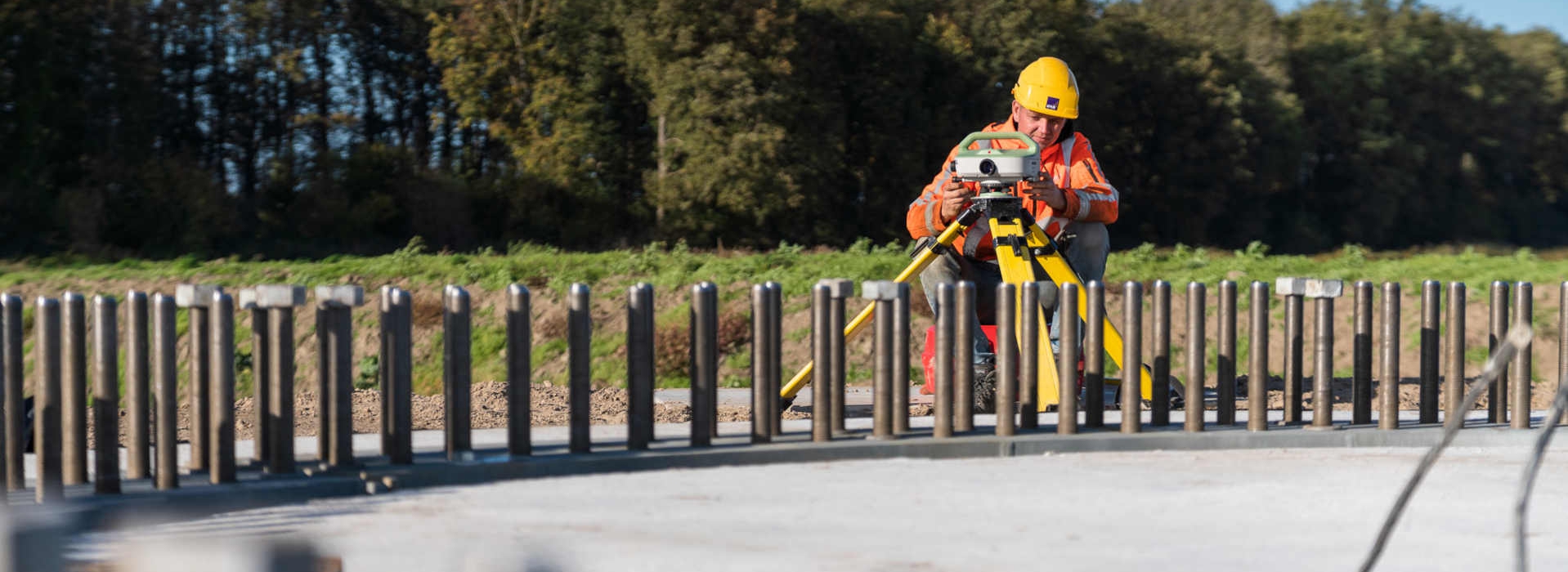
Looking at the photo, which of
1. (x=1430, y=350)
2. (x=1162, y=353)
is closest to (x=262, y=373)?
(x=1162, y=353)

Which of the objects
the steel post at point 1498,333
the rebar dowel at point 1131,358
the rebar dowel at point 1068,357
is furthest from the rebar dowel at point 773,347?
the steel post at point 1498,333

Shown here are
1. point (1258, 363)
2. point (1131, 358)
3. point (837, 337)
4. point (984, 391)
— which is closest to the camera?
point (837, 337)

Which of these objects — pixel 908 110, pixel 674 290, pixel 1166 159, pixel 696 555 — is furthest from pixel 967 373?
pixel 1166 159

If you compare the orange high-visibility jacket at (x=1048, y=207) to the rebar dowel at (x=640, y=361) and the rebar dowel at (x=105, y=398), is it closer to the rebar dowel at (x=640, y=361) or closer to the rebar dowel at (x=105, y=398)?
the rebar dowel at (x=640, y=361)

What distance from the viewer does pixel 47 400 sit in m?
5.63

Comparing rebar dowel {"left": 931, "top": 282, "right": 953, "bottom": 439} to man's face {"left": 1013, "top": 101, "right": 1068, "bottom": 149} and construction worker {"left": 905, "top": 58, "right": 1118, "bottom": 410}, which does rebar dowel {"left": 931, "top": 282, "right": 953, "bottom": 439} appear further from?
man's face {"left": 1013, "top": 101, "right": 1068, "bottom": 149}

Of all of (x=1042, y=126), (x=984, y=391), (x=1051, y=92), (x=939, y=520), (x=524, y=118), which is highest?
(x=524, y=118)

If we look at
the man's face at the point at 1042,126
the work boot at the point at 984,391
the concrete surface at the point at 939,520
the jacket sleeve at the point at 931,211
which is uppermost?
the man's face at the point at 1042,126

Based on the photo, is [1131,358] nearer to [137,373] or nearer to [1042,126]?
[1042,126]

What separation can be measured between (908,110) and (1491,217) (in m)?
29.7

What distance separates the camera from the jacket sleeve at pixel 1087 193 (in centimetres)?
897

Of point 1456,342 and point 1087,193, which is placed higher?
point 1087,193

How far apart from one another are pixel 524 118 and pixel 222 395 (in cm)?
2790

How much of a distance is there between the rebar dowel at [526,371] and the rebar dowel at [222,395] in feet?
3.40
